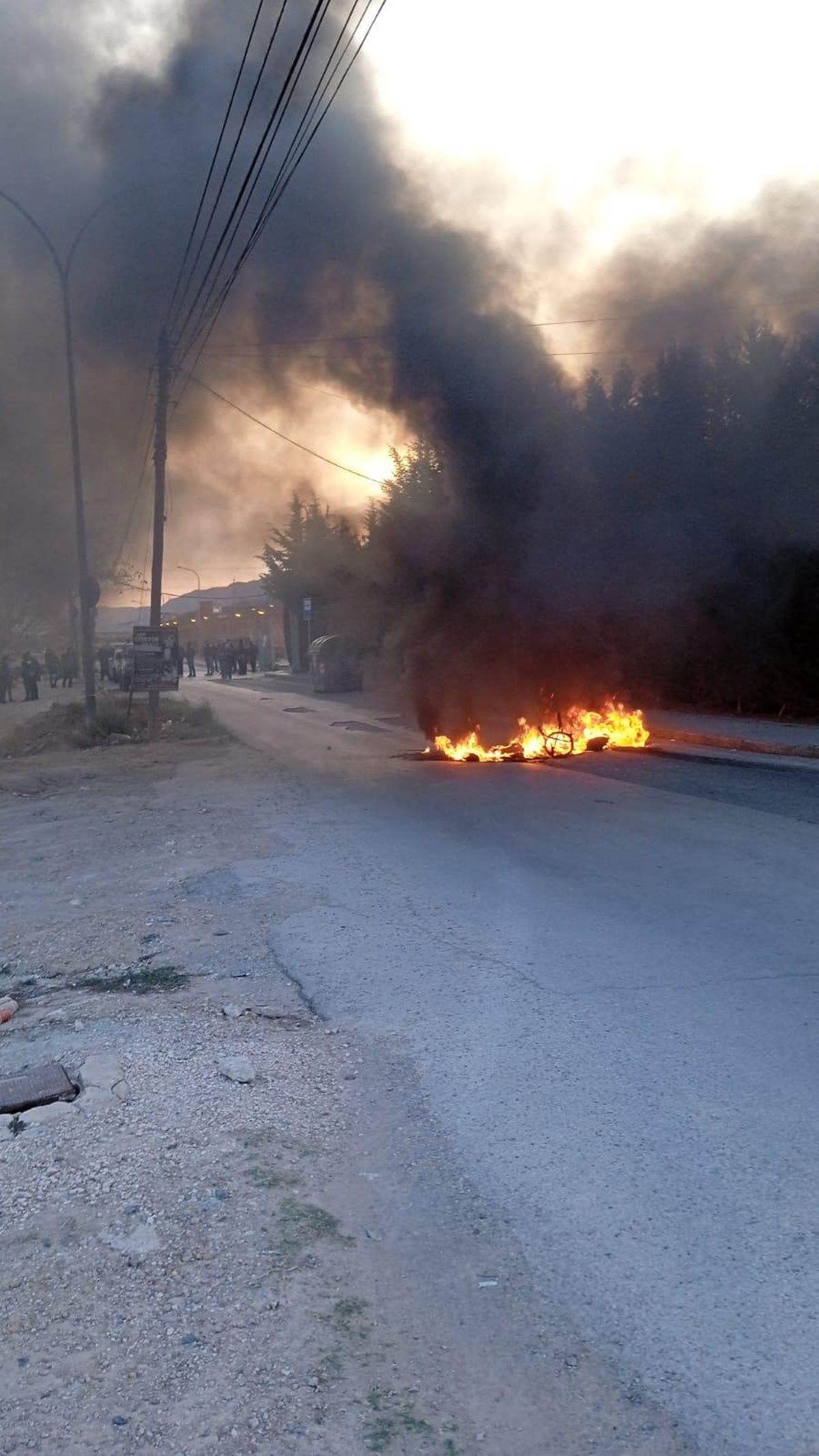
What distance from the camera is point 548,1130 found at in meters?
3.65

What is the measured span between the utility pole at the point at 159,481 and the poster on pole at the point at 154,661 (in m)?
0.25

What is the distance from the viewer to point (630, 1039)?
175 inches

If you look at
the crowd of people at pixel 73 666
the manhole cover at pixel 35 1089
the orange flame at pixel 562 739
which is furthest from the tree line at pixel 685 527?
the manhole cover at pixel 35 1089

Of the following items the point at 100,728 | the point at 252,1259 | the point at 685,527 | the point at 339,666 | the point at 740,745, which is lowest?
the point at 252,1259

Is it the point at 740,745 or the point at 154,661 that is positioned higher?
the point at 154,661

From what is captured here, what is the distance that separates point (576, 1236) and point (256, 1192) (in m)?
0.91

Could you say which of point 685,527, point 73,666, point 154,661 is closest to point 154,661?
point 154,661

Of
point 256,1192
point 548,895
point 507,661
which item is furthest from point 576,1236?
point 507,661

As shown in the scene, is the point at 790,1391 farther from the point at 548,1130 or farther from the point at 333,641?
the point at 333,641

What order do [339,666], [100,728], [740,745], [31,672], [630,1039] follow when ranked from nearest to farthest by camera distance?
[630,1039] < [740,745] < [100,728] < [31,672] < [339,666]

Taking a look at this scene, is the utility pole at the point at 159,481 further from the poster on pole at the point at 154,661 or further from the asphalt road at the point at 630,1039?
the asphalt road at the point at 630,1039

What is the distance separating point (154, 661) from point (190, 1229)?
15.4 meters

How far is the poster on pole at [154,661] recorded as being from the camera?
17.9 m

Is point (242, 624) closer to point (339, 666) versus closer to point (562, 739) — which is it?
point (339, 666)
